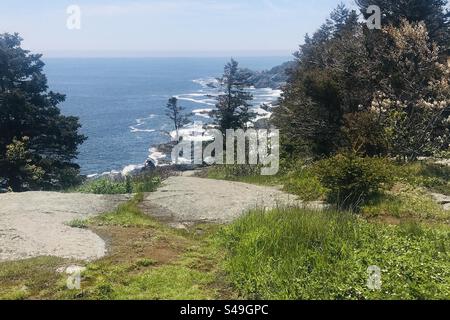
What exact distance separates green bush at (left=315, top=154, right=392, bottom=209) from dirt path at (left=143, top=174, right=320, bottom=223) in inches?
28.2

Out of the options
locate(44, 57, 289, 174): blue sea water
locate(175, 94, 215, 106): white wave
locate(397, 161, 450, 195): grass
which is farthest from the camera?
locate(175, 94, 215, 106): white wave

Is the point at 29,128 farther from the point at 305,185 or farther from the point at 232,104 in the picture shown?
the point at 232,104

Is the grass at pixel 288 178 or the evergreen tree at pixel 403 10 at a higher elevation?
the evergreen tree at pixel 403 10

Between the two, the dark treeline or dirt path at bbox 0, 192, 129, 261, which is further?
the dark treeline

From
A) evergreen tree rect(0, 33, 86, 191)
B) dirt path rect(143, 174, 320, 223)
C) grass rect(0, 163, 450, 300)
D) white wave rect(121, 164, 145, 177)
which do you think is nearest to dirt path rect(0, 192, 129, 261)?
grass rect(0, 163, 450, 300)

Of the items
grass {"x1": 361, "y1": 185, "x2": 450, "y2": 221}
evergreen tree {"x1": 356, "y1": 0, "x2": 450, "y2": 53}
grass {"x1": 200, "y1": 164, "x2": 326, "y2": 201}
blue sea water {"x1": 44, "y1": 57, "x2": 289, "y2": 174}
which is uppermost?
evergreen tree {"x1": 356, "y1": 0, "x2": 450, "y2": 53}

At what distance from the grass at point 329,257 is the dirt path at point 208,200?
1955 millimetres

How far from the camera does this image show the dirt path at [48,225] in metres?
8.35

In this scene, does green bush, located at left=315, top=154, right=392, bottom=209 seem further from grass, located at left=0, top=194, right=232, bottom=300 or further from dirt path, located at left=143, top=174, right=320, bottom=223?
grass, located at left=0, top=194, right=232, bottom=300

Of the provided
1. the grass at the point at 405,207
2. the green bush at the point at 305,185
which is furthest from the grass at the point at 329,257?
the green bush at the point at 305,185

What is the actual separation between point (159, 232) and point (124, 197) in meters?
4.39

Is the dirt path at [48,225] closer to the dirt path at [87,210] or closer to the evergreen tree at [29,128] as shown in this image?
the dirt path at [87,210]

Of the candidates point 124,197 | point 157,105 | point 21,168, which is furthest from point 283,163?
point 157,105

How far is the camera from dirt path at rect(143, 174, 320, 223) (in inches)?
459
